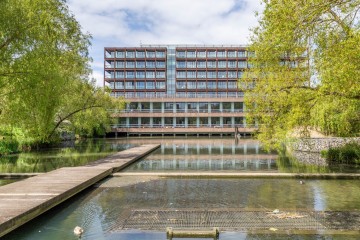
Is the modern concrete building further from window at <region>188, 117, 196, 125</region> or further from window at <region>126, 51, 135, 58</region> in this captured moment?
window at <region>188, 117, 196, 125</region>

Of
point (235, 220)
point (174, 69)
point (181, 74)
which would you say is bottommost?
point (235, 220)

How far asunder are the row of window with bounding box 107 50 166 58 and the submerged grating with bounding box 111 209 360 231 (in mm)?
98541

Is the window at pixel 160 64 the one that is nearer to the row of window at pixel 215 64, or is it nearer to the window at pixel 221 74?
the row of window at pixel 215 64

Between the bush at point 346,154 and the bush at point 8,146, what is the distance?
2673cm

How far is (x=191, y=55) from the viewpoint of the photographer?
105 metres

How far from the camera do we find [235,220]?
8.68 m

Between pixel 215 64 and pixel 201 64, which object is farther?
pixel 201 64

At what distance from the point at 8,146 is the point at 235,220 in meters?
29.1

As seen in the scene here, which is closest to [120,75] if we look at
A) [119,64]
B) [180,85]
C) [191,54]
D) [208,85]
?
[119,64]

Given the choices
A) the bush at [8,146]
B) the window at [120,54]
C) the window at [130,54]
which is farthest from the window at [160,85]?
the bush at [8,146]

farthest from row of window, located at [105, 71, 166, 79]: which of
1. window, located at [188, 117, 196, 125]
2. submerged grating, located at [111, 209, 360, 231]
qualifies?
submerged grating, located at [111, 209, 360, 231]

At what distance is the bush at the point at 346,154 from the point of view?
22125 millimetres

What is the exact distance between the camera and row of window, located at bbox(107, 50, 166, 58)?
10479cm

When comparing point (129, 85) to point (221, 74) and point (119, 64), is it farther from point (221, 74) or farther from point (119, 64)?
point (221, 74)
